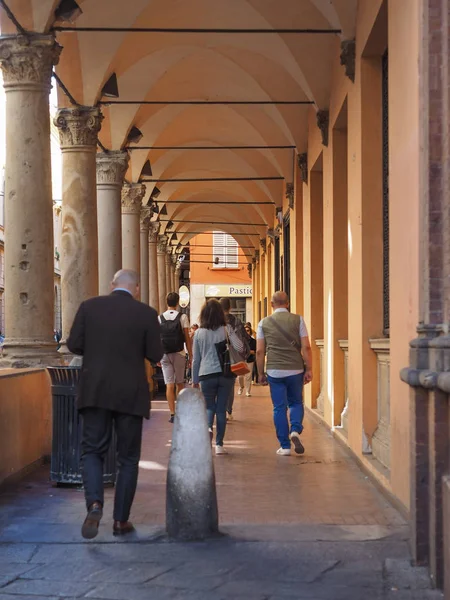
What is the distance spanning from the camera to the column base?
31.5 ft

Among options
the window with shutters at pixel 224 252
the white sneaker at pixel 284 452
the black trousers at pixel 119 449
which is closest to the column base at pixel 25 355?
the white sneaker at pixel 284 452

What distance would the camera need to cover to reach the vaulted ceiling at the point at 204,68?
43.7ft

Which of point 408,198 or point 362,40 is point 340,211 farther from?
point 408,198

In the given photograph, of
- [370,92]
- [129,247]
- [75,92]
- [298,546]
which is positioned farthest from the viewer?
[129,247]

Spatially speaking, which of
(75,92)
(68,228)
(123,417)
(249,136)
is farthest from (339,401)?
(249,136)

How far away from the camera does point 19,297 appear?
32.1 feet

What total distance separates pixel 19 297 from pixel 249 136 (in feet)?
45.5

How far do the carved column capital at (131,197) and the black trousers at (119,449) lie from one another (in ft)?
52.8

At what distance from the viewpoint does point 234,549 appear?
5.63 metres

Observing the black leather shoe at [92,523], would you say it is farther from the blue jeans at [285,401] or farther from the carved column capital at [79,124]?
the carved column capital at [79,124]

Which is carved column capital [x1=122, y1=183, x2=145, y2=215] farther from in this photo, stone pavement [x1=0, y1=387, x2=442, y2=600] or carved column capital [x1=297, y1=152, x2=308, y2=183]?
stone pavement [x1=0, y1=387, x2=442, y2=600]

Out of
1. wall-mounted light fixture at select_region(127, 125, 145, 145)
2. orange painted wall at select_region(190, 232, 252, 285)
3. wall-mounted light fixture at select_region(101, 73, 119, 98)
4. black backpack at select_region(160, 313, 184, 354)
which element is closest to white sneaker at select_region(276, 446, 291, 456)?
black backpack at select_region(160, 313, 184, 354)

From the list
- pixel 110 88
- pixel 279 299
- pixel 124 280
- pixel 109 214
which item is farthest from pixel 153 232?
pixel 124 280

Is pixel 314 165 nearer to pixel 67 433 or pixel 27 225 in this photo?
pixel 27 225
